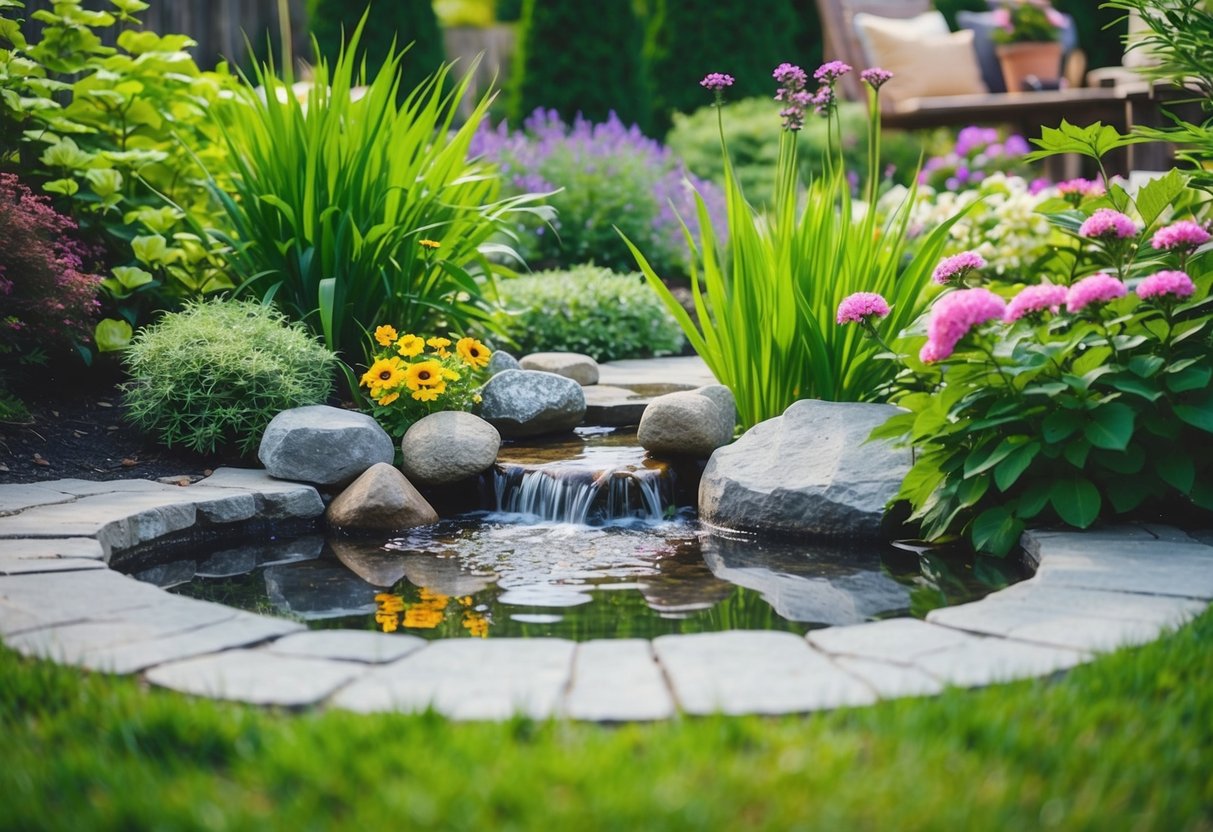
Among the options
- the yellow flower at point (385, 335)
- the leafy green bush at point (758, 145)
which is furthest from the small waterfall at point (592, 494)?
the leafy green bush at point (758, 145)

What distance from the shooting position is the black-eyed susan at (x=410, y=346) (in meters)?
4.12

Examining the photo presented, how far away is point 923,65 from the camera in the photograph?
9328 mm

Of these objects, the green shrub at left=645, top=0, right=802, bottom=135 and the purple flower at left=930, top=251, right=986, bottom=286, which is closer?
the purple flower at left=930, top=251, right=986, bottom=286

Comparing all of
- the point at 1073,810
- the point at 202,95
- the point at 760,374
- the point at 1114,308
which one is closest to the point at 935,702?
the point at 1073,810

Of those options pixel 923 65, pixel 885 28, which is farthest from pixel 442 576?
pixel 885 28

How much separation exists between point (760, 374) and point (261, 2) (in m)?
5.87

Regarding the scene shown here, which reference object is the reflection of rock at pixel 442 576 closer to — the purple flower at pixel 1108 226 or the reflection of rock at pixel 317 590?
the reflection of rock at pixel 317 590

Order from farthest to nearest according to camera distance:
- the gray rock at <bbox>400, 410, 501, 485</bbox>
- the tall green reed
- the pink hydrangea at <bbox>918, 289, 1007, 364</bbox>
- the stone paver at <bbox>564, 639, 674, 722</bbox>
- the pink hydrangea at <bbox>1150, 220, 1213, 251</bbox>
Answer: the gray rock at <bbox>400, 410, 501, 485</bbox> < the tall green reed < the pink hydrangea at <bbox>1150, 220, 1213, 251</bbox> < the pink hydrangea at <bbox>918, 289, 1007, 364</bbox> < the stone paver at <bbox>564, 639, 674, 722</bbox>

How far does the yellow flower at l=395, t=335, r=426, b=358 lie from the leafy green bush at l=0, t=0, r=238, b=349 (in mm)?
934

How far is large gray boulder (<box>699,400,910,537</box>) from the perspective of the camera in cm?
342

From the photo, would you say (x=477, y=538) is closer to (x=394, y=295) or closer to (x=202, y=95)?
(x=394, y=295)

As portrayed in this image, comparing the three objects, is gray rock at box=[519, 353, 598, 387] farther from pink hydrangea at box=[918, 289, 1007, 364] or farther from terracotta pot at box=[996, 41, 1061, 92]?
terracotta pot at box=[996, 41, 1061, 92]

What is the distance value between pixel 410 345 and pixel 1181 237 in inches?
97.6

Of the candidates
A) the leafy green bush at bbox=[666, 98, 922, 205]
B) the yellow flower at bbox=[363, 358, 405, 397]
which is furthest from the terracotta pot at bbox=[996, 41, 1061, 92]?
the yellow flower at bbox=[363, 358, 405, 397]
